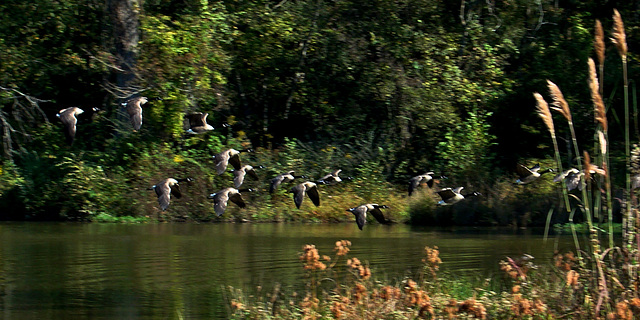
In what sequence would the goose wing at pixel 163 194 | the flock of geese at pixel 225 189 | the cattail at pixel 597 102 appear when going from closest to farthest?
the cattail at pixel 597 102, the flock of geese at pixel 225 189, the goose wing at pixel 163 194

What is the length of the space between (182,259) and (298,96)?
11589mm

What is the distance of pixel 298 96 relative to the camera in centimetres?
2458

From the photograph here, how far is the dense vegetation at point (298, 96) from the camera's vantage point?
2119cm

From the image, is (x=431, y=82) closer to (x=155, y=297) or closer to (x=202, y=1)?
(x=202, y=1)

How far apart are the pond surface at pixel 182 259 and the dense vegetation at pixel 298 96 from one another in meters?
1.76

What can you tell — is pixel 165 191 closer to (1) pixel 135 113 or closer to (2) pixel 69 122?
(1) pixel 135 113

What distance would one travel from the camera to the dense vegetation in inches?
834

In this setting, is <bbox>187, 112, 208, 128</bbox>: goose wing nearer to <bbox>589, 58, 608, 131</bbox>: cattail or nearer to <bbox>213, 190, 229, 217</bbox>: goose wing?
<bbox>213, 190, 229, 217</bbox>: goose wing

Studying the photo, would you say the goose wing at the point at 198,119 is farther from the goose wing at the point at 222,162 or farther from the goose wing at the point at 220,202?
the goose wing at the point at 220,202

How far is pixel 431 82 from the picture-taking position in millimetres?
23734

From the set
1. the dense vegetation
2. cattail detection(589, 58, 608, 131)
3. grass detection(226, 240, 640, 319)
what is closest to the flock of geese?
the dense vegetation

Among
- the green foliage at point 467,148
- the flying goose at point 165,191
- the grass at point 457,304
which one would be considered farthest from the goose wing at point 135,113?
the green foliage at point 467,148

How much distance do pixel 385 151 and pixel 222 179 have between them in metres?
4.26

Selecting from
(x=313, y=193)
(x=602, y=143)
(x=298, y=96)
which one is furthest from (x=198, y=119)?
(x=602, y=143)
